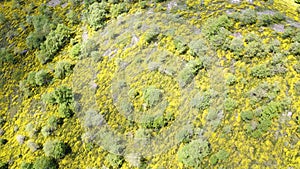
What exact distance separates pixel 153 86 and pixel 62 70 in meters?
5.38

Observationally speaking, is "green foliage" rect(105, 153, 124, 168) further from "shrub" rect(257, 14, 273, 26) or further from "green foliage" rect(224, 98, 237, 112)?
"shrub" rect(257, 14, 273, 26)

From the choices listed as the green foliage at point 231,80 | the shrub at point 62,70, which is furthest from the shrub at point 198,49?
the shrub at point 62,70

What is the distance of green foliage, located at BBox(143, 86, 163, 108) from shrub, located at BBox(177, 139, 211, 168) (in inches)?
114

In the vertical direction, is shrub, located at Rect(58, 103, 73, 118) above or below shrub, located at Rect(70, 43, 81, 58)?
below

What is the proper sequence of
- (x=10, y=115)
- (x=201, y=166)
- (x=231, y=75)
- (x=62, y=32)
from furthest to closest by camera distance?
1. (x=62, y=32)
2. (x=10, y=115)
3. (x=231, y=75)
4. (x=201, y=166)

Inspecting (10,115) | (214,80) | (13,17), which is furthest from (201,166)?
(13,17)

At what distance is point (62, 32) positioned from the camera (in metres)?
19.1

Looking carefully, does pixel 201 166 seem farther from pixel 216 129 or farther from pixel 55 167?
pixel 55 167

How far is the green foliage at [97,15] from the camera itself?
19.0 m

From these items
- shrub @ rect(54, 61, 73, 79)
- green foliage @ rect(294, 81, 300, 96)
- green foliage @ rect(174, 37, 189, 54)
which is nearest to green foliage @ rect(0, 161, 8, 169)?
shrub @ rect(54, 61, 73, 79)

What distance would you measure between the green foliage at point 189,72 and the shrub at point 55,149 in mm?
6988

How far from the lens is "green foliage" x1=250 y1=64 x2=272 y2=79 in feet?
52.6

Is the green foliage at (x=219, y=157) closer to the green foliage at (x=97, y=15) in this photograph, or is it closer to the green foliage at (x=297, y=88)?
the green foliage at (x=297, y=88)

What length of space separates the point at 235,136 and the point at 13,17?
15388mm
